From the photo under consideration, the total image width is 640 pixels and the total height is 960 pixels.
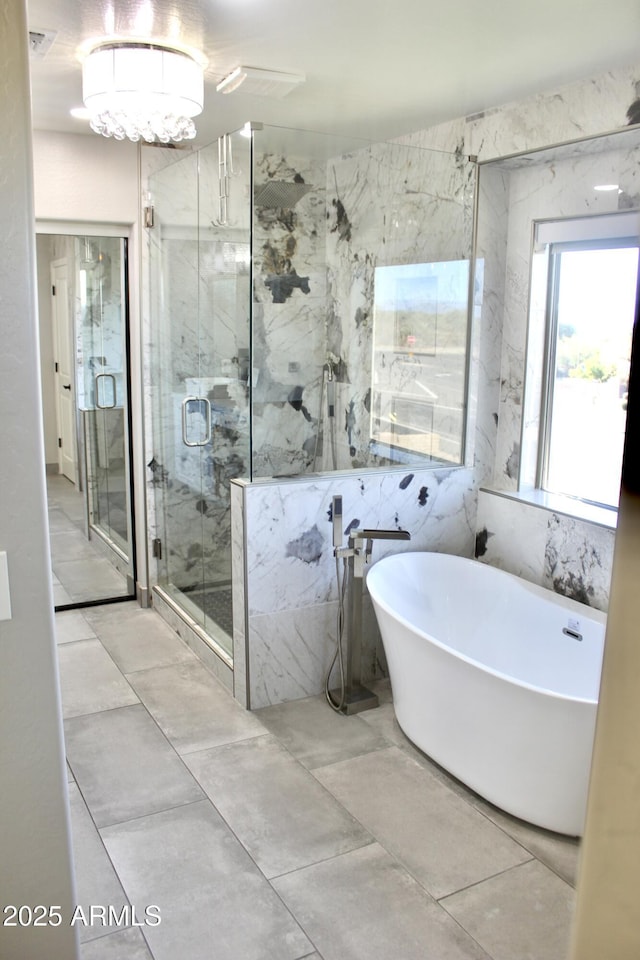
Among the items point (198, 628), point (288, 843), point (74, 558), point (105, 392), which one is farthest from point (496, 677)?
point (74, 558)

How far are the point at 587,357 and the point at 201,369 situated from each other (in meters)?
1.82

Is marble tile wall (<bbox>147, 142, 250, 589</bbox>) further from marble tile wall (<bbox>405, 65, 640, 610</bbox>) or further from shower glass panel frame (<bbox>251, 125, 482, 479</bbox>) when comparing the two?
marble tile wall (<bbox>405, 65, 640, 610</bbox>)

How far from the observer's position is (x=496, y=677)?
8.43ft

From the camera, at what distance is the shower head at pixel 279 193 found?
3.51 metres

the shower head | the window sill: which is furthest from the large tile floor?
the window sill

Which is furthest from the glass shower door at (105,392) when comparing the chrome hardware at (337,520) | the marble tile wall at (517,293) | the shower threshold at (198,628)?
the marble tile wall at (517,293)

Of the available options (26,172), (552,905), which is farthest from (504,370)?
(26,172)

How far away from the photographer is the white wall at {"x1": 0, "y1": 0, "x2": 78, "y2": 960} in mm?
1323

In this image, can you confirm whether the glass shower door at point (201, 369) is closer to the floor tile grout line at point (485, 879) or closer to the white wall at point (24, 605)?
the floor tile grout line at point (485, 879)

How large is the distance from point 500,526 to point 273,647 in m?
1.21

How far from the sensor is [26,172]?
1341 millimetres

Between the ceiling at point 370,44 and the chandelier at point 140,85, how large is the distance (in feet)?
0.28

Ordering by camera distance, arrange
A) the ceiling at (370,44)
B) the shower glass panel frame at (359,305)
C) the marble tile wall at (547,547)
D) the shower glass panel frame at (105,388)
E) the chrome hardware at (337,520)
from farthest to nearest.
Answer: the shower glass panel frame at (105,388), the shower glass panel frame at (359,305), the chrome hardware at (337,520), the marble tile wall at (547,547), the ceiling at (370,44)

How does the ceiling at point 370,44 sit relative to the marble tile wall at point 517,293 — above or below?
above
